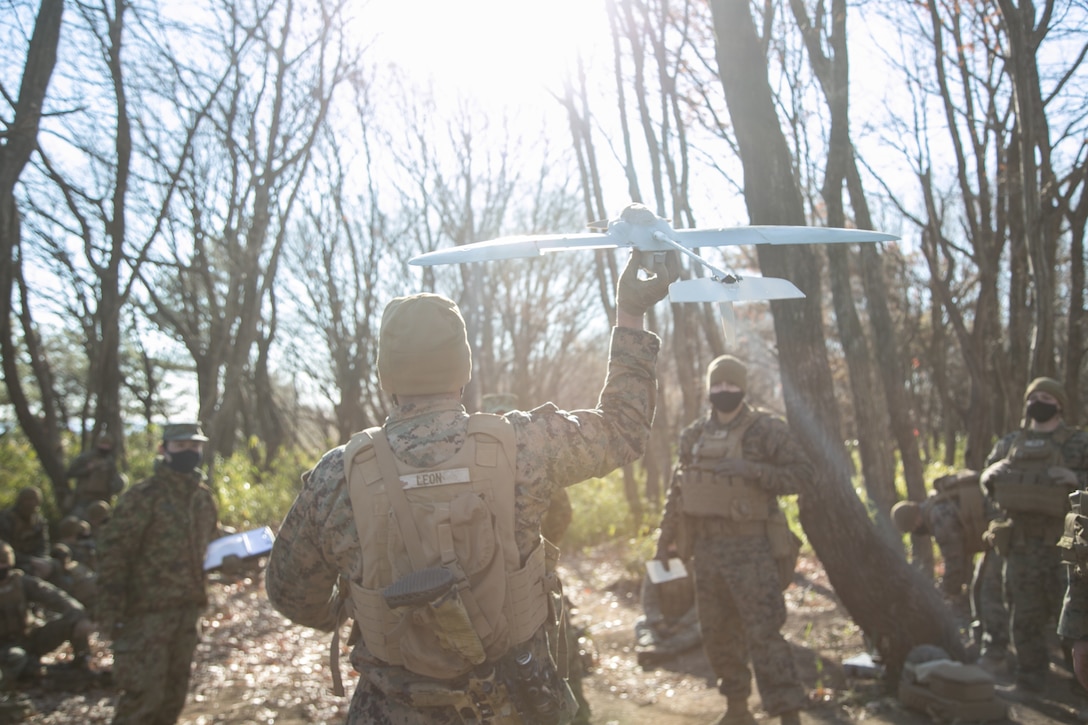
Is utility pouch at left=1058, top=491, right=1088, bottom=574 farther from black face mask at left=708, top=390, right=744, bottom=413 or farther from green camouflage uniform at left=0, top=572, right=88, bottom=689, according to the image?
green camouflage uniform at left=0, top=572, right=88, bottom=689

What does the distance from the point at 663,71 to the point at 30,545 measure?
30.5 ft

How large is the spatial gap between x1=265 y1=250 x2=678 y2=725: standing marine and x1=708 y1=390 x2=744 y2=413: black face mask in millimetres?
2729

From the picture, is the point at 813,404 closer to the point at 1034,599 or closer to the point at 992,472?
the point at 992,472

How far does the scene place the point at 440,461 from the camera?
2480 mm

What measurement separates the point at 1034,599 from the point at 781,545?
180cm

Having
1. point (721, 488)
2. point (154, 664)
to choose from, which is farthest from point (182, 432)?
point (721, 488)

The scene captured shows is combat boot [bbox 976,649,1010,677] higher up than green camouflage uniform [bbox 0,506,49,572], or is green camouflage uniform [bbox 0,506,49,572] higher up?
green camouflage uniform [bbox 0,506,49,572]

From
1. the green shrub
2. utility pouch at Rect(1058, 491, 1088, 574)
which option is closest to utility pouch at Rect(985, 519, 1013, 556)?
utility pouch at Rect(1058, 491, 1088, 574)

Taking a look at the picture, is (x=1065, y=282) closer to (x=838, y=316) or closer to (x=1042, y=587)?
(x=838, y=316)

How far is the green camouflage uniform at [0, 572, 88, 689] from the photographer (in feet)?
20.6

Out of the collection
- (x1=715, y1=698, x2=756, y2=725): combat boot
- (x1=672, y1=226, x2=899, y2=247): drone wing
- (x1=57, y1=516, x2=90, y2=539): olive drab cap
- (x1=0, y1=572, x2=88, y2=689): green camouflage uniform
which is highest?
(x1=672, y1=226, x2=899, y2=247): drone wing

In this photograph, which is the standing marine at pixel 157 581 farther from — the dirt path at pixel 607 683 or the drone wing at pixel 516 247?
the drone wing at pixel 516 247

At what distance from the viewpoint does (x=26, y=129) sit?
7.86m

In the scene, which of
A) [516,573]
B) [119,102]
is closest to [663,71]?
[119,102]
